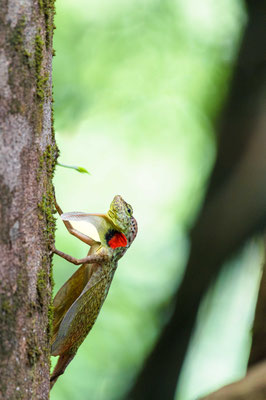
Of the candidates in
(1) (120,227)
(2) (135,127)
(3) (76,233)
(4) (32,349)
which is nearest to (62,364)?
(3) (76,233)

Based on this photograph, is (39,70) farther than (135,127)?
No

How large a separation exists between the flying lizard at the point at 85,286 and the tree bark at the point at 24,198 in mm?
981

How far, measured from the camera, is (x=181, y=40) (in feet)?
38.5

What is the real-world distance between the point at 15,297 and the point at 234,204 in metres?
5.40

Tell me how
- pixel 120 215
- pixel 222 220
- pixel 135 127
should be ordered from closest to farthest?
1. pixel 120 215
2. pixel 222 220
3. pixel 135 127

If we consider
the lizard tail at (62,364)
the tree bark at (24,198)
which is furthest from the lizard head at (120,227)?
the tree bark at (24,198)

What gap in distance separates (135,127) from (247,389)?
7.33 meters

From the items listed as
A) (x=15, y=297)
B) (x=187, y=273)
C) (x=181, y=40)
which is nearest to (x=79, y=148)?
(x=181, y=40)

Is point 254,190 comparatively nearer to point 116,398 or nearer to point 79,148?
point 116,398

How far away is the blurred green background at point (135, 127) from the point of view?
10898 mm

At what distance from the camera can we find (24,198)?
8.45 ft

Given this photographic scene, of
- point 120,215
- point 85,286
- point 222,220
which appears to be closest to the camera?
point 85,286

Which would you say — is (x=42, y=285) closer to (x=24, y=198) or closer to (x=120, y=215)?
(x=24, y=198)

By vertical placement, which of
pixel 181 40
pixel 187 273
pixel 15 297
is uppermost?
pixel 181 40
